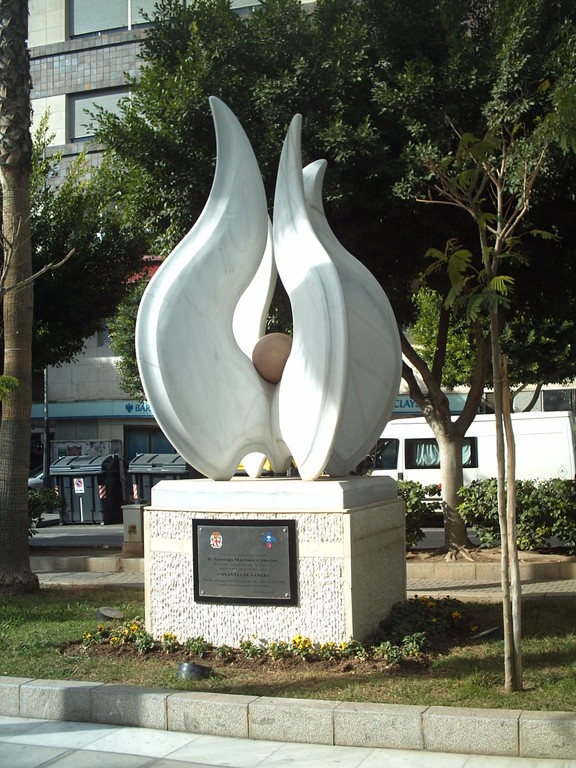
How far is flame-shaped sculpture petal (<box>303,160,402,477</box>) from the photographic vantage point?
27.0ft

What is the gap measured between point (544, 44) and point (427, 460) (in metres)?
10.9

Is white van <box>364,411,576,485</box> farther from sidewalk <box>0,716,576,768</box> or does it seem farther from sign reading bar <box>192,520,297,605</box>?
sidewalk <box>0,716,576,768</box>

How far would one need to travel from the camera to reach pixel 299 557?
24.1ft

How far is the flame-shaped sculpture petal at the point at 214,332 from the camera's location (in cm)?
793

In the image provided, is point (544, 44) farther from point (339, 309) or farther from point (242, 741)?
point (242, 741)

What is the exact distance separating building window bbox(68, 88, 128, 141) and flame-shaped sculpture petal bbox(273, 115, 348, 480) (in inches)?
1150

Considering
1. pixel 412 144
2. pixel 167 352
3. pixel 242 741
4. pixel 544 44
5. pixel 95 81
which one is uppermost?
pixel 95 81

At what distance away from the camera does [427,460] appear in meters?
21.4

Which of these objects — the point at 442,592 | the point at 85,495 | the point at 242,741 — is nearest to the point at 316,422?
the point at 242,741

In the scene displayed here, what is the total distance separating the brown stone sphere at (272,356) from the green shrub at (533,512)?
5.54 metres

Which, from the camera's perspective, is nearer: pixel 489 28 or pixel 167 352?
pixel 167 352

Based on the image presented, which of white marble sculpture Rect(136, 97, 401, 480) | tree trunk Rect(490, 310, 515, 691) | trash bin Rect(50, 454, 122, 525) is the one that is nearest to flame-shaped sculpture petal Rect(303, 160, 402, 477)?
white marble sculpture Rect(136, 97, 401, 480)

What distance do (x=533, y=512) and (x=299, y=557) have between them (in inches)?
243

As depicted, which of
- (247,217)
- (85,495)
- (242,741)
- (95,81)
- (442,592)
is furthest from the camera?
(95,81)
